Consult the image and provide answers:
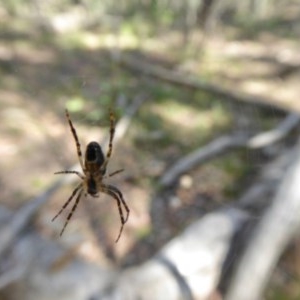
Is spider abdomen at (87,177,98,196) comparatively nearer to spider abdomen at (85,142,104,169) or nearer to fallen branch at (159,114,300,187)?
spider abdomen at (85,142,104,169)

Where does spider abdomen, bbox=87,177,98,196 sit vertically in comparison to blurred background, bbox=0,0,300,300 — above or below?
above

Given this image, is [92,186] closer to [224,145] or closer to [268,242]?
[268,242]

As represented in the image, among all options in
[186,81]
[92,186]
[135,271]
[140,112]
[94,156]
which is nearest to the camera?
[94,156]

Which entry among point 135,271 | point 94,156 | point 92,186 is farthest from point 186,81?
point 94,156

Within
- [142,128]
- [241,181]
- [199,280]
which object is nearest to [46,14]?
[142,128]

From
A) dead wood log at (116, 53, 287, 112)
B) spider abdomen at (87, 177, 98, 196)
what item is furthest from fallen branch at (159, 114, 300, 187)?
spider abdomen at (87, 177, 98, 196)

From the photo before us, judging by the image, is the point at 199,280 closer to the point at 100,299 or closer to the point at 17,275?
the point at 100,299

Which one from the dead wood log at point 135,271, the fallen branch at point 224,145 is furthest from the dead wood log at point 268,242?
the fallen branch at point 224,145
